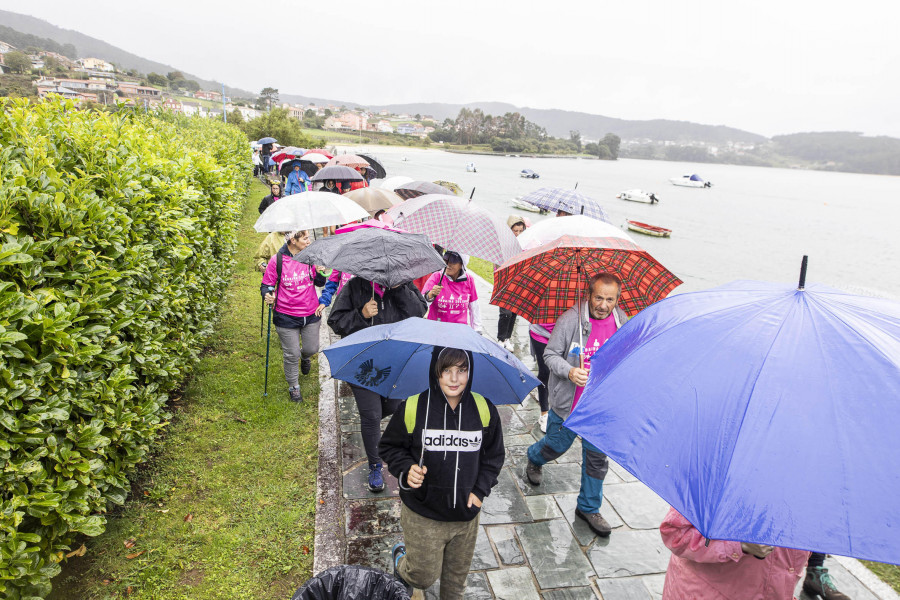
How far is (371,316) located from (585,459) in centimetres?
209

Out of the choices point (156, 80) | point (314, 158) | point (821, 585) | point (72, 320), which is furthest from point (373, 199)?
point (156, 80)

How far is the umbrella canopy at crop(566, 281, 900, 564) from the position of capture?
1382 mm

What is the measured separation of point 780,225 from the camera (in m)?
63.8

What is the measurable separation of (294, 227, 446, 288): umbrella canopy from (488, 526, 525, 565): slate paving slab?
2125mm

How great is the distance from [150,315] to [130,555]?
70.2 inches

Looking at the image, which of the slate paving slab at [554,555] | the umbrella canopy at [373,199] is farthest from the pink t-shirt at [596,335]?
the umbrella canopy at [373,199]

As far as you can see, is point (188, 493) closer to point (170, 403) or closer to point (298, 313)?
point (170, 403)

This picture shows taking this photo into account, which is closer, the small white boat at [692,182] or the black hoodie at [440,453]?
the black hoodie at [440,453]

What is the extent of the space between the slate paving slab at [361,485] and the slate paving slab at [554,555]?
114cm

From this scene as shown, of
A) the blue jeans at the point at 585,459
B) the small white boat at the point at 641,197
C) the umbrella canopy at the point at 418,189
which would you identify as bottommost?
the blue jeans at the point at 585,459

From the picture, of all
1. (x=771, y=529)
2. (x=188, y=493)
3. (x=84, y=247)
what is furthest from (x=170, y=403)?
(x=771, y=529)

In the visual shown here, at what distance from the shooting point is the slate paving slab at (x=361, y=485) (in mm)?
4176

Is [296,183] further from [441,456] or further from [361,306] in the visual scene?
[441,456]

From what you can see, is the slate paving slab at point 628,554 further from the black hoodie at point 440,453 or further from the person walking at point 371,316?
the person walking at point 371,316
